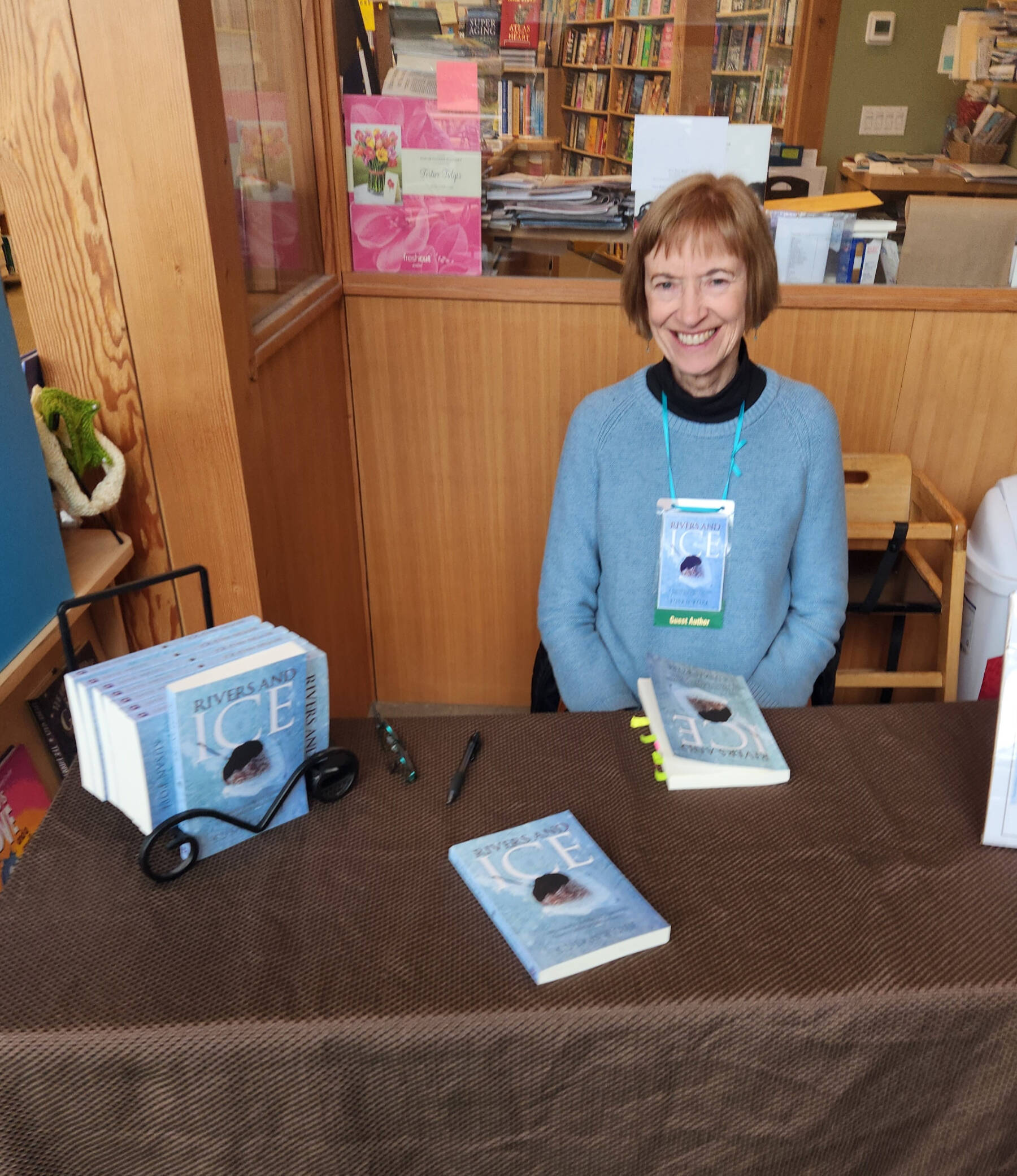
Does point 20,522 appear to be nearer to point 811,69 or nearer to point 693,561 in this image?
point 693,561

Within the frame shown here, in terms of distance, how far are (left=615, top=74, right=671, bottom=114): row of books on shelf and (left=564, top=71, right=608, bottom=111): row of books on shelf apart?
0.12 ft

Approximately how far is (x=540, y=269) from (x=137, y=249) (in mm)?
1133

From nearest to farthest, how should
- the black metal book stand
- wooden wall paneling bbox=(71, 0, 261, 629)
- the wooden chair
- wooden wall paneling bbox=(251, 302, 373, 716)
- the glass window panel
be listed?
the black metal book stand → wooden wall paneling bbox=(71, 0, 261, 629) → the glass window panel → wooden wall paneling bbox=(251, 302, 373, 716) → the wooden chair

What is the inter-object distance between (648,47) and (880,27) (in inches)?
21.4

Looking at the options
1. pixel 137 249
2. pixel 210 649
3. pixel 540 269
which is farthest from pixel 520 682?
pixel 210 649

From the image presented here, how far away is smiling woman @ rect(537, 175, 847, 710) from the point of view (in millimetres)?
1471

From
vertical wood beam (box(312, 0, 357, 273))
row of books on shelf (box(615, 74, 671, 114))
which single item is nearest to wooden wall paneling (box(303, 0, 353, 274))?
vertical wood beam (box(312, 0, 357, 273))

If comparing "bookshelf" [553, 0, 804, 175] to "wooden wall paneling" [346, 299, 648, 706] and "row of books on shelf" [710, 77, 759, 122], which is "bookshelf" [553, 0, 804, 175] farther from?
"wooden wall paneling" [346, 299, 648, 706]

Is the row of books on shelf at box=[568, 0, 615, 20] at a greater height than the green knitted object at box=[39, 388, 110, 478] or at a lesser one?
greater

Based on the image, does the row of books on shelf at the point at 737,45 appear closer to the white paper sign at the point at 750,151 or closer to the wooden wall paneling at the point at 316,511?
the white paper sign at the point at 750,151

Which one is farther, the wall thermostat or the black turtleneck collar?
the wall thermostat

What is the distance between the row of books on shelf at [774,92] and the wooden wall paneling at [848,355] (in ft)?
1.47

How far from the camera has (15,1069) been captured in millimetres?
747

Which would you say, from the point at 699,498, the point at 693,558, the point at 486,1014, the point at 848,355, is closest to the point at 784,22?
the point at 848,355
